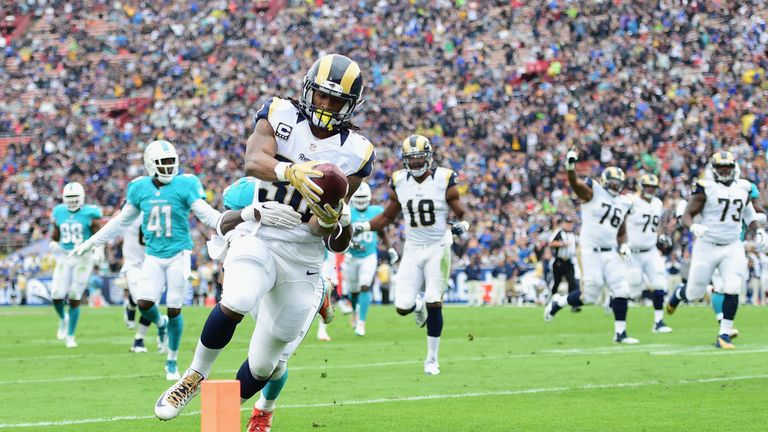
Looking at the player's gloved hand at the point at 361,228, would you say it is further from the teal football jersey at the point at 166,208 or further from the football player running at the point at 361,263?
the football player running at the point at 361,263

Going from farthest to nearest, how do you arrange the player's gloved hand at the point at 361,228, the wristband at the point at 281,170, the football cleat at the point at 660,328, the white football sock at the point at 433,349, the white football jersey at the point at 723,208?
the football cleat at the point at 660,328 < the white football jersey at the point at 723,208 < the player's gloved hand at the point at 361,228 < the white football sock at the point at 433,349 < the wristband at the point at 281,170

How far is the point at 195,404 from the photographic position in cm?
910

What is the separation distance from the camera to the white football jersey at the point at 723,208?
14453 millimetres

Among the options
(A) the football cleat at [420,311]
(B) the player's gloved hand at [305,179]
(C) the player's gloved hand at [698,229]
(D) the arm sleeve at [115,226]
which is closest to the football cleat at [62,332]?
(D) the arm sleeve at [115,226]

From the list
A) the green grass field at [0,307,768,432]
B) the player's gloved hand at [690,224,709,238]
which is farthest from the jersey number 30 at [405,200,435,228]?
the player's gloved hand at [690,224,709,238]

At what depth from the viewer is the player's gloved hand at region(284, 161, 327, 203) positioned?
6.17 meters

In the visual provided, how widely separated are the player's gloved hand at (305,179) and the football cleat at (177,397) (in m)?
1.17

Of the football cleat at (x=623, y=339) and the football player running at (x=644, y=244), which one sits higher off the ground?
the football player running at (x=644, y=244)

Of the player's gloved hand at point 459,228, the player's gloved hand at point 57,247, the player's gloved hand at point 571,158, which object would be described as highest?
the player's gloved hand at point 571,158

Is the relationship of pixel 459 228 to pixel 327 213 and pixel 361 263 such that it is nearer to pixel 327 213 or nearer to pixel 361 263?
pixel 327 213

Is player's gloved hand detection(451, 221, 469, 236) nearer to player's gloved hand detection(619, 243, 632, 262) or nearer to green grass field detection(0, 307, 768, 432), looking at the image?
green grass field detection(0, 307, 768, 432)

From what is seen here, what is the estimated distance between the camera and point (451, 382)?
35.0 ft

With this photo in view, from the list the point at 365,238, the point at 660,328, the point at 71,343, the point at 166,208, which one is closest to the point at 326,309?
the point at 166,208

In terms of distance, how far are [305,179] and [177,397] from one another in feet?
4.36
